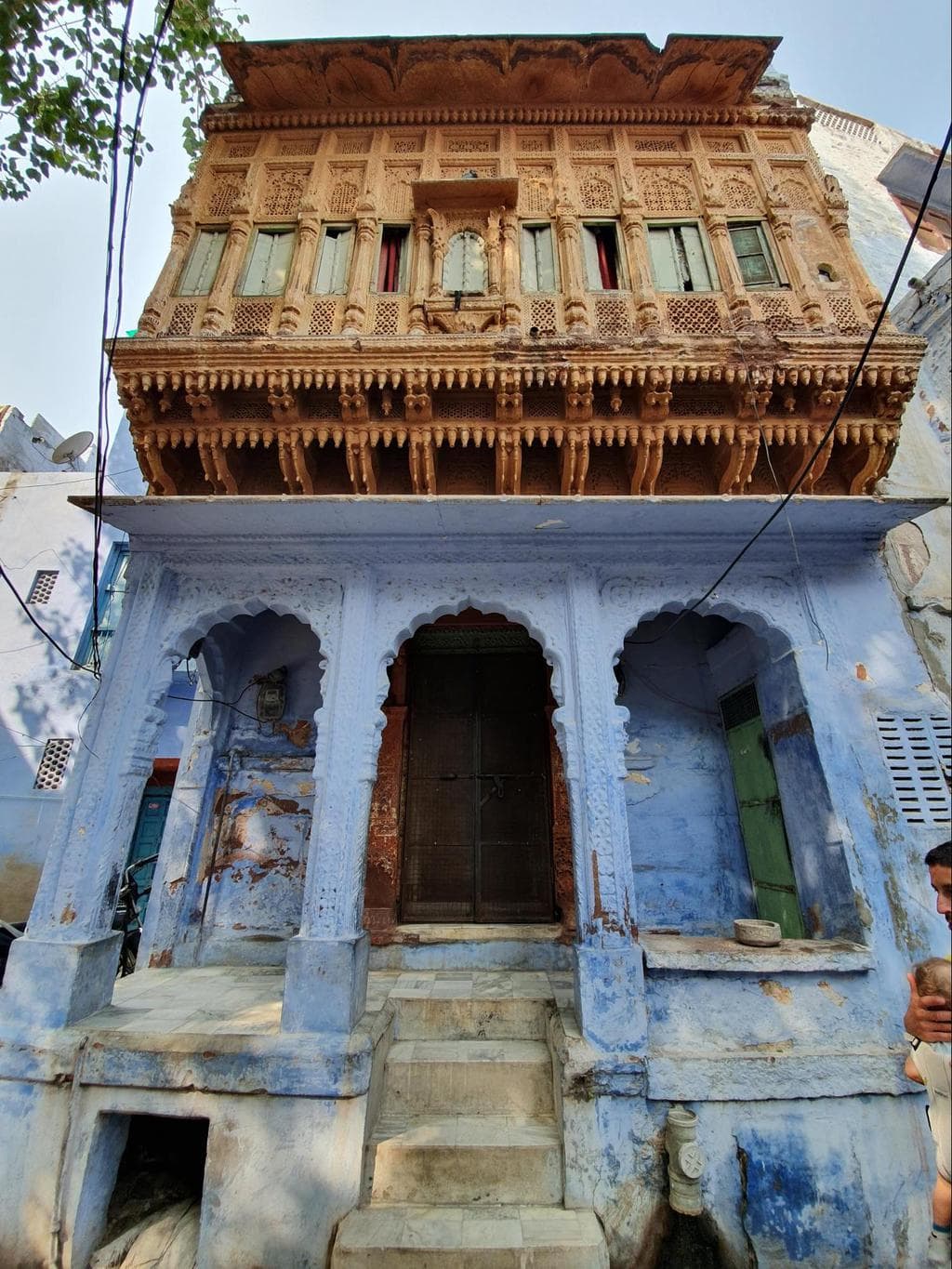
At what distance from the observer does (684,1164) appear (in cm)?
313

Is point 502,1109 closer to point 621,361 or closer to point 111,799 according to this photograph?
point 111,799

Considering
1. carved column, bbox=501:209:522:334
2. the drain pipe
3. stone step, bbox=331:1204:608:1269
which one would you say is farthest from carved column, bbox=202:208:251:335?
the drain pipe

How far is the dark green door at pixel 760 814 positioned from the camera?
4777 mm

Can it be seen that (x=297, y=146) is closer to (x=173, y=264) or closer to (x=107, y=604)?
(x=173, y=264)

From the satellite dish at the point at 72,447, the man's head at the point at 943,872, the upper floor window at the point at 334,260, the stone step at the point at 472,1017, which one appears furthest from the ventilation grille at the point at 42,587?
the man's head at the point at 943,872

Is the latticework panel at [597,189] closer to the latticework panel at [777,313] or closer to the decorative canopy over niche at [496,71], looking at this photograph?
the decorative canopy over niche at [496,71]

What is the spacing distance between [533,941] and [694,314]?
630cm

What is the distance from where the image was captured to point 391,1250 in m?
2.87

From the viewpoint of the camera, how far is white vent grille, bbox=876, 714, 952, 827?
405 centimetres

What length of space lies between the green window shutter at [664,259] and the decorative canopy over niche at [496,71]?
7.15 feet

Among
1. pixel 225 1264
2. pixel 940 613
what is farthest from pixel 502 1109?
pixel 940 613

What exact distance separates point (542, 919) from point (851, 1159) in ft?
9.34

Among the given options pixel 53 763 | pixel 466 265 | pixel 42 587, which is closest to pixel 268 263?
pixel 466 265

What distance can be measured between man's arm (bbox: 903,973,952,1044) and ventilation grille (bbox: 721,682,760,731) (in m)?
3.07
